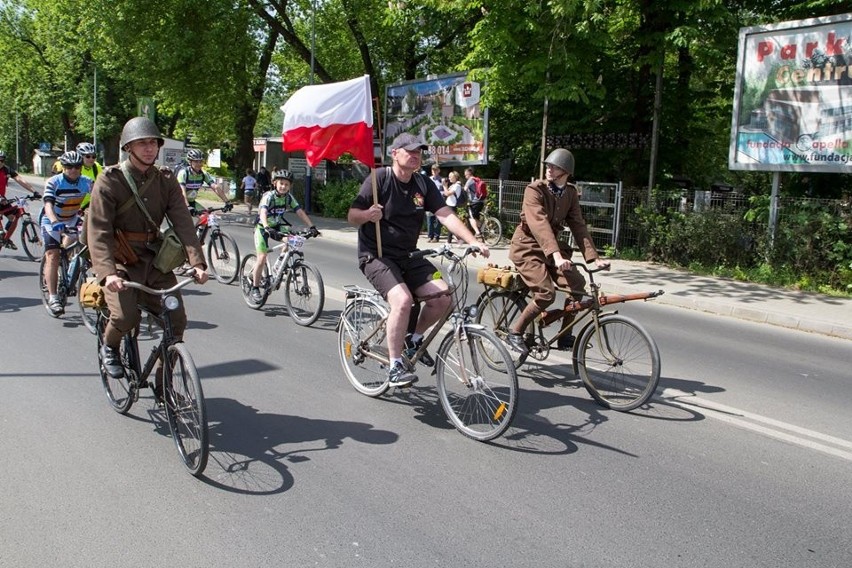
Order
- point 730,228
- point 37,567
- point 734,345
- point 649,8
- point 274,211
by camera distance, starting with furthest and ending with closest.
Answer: point 649,8
point 730,228
point 274,211
point 734,345
point 37,567

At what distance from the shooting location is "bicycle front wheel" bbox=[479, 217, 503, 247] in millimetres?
19016

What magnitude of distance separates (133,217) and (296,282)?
399 centimetres

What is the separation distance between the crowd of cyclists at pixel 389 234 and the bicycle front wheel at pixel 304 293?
2.83 metres

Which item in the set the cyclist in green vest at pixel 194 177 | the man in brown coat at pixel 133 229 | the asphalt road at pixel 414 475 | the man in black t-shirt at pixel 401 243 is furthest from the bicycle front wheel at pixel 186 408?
the cyclist in green vest at pixel 194 177

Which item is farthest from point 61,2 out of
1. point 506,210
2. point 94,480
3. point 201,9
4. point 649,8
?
point 94,480

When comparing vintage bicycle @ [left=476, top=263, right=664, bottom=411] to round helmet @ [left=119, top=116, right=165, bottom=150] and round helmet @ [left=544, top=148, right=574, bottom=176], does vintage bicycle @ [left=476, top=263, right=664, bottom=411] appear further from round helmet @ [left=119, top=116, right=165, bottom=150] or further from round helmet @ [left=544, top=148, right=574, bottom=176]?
round helmet @ [left=119, top=116, right=165, bottom=150]

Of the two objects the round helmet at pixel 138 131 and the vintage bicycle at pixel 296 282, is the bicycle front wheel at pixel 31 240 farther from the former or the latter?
the round helmet at pixel 138 131

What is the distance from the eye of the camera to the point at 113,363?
4.84 m

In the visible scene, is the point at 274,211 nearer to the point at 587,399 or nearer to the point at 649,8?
the point at 587,399

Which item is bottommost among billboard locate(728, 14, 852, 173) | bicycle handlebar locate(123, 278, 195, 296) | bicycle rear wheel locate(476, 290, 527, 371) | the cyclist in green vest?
bicycle rear wheel locate(476, 290, 527, 371)

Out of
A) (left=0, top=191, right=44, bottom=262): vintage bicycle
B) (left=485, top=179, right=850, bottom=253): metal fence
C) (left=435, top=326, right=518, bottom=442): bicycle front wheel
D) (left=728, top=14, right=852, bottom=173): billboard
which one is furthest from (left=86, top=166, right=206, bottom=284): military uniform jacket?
(left=728, top=14, right=852, bottom=173): billboard

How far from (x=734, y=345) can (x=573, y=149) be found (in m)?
13.3

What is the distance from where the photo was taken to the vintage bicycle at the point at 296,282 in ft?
27.2

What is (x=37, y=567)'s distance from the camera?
126 inches
